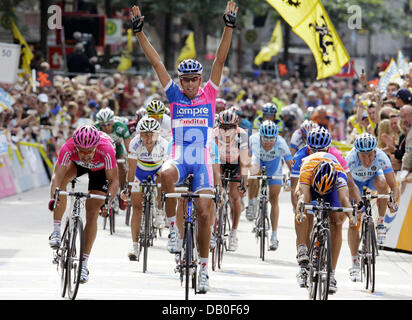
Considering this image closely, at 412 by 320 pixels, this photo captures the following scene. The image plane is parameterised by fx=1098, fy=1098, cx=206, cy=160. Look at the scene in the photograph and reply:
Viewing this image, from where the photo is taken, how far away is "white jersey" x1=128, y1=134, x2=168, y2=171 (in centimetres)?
1480

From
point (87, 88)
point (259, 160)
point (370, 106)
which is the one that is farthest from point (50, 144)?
point (259, 160)

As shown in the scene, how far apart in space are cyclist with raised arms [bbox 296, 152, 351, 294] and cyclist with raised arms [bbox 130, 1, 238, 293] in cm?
96

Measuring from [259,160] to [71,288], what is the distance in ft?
19.9

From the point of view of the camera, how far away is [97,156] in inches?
447

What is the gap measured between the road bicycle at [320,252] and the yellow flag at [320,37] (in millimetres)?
8176

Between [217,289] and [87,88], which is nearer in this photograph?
[217,289]

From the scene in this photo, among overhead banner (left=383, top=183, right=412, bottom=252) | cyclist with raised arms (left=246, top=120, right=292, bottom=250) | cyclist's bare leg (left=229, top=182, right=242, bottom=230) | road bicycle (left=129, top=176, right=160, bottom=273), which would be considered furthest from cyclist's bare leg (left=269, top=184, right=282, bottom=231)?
road bicycle (left=129, top=176, right=160, bottom=273)

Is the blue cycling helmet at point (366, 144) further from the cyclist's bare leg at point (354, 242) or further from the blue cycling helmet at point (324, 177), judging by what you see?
the blue cycling helmet at point (324, 177)

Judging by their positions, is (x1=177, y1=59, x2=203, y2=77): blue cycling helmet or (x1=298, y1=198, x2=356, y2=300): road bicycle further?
(x1=177, y1=59, x2=203, y2=77): blue cycling helmet

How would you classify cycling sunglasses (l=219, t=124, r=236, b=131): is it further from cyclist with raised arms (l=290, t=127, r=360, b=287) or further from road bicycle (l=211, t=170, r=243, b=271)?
cyclist with raised arms (l=290, t=127, r=360, b=287)

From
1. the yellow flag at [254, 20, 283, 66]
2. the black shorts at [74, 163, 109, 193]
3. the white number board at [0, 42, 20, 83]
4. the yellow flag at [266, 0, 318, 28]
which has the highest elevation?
the yellow flag at [254, 20, 283, 66]

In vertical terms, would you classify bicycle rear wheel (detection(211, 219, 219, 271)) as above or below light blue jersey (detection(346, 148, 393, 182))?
below

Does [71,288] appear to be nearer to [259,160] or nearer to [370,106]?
[259,160]
